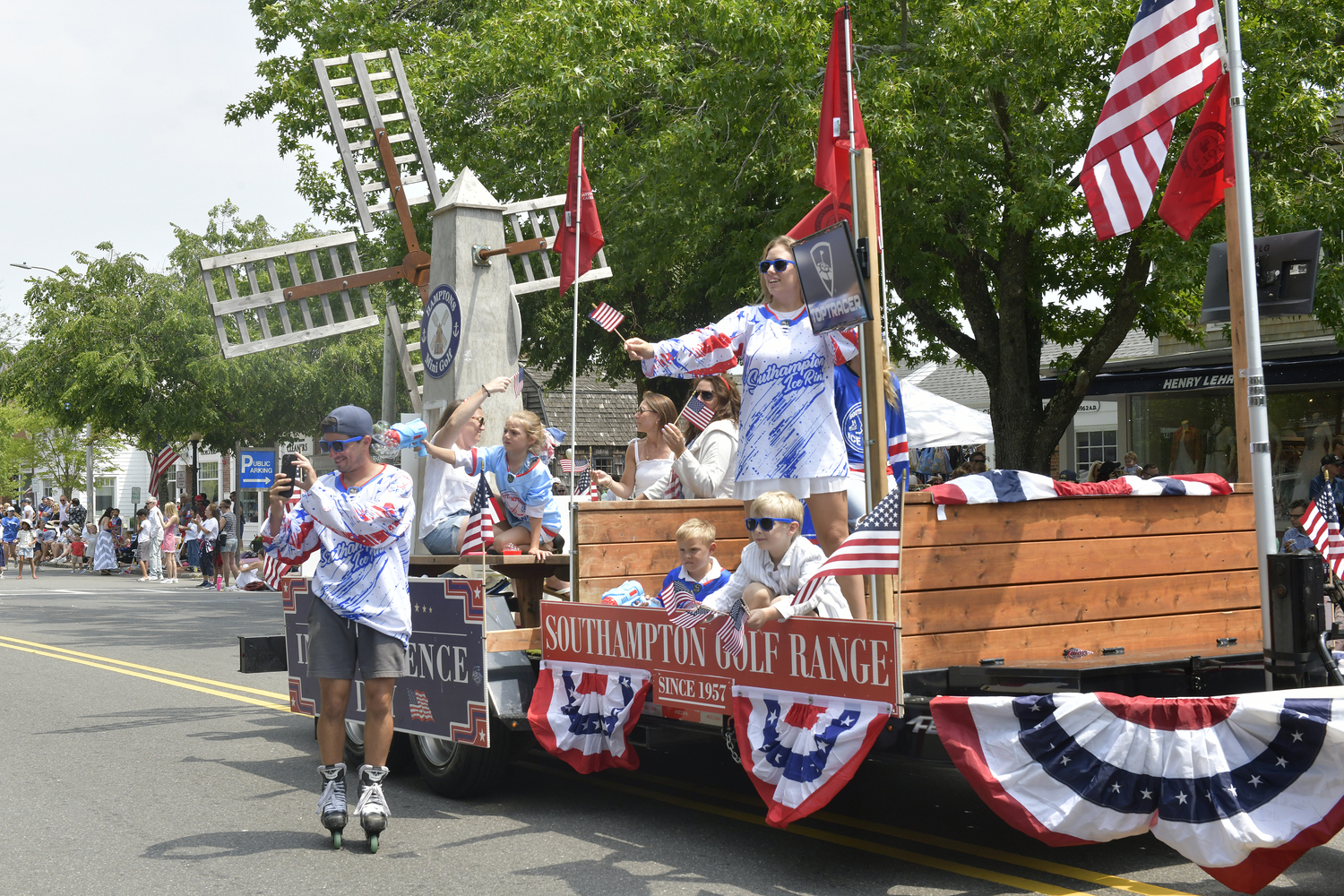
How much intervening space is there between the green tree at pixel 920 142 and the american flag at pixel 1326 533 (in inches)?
217

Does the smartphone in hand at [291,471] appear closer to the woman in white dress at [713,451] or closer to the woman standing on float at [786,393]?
the woman standing on float at [786,393]

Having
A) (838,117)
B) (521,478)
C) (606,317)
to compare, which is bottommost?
(521,478)

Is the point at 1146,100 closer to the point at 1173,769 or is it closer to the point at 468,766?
the point at 1173,769

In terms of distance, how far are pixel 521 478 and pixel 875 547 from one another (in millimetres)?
3101

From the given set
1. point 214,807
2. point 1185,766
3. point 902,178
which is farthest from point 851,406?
point 902,178

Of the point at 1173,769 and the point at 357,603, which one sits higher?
the point at 357,603

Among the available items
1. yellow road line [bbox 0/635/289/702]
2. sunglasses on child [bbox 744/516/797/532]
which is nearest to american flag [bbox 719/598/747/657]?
sunglasses on child [bbox 744/516/797/532]

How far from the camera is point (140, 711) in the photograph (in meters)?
9.80

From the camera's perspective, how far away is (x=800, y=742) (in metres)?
4.77

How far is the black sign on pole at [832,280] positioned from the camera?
477 cm

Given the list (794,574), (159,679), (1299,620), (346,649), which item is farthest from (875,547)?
(159,679)

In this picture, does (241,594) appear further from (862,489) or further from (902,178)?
(862,489)

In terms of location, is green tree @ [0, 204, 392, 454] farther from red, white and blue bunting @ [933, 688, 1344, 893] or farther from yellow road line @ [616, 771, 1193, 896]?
red, white and blue bunting @ [933, 688, 1344, 893]

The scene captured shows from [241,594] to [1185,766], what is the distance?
23.3 metres
